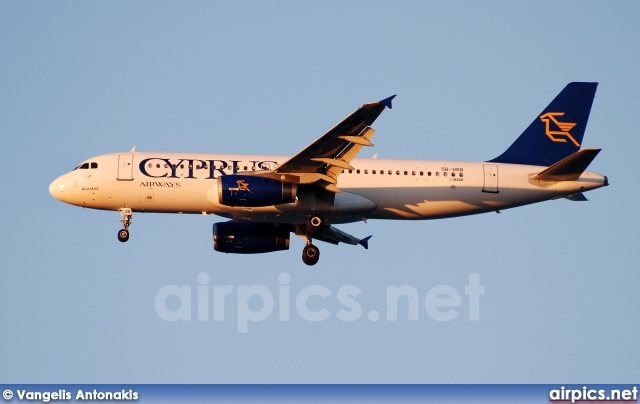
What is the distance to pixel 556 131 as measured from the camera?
6166 cm

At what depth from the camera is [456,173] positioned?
59219 millimetres

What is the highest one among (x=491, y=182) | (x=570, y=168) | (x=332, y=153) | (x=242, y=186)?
(x=332, y=153)

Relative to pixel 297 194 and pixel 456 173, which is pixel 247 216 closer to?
pixel 297 194

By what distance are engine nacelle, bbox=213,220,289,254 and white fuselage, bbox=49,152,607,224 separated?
298 centimetres

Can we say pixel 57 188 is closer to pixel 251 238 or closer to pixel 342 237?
pixel 251 238

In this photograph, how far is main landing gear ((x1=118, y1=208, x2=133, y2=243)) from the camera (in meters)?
58.9

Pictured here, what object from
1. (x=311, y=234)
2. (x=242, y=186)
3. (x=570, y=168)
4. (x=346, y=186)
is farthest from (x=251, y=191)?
(x=570, y=168)

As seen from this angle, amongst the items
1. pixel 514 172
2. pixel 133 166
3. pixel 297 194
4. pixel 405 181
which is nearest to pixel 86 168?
pixel 133 166

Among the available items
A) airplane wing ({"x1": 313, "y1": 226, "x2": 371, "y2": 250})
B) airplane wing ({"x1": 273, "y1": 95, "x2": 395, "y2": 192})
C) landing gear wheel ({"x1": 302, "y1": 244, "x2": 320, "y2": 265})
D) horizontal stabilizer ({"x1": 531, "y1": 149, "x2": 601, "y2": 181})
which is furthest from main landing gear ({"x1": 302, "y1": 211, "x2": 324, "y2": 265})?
horizontal stabilizer ({"x1": 531, "y1": 149, "x2": 601, "y2": 181})

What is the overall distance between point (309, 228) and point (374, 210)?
11.2ft

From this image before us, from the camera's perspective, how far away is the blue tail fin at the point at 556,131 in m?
61.2

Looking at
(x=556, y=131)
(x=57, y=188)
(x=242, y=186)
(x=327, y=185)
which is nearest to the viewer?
(x=242, y=186)

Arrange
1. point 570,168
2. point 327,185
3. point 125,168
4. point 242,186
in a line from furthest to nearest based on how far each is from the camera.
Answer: point 125,168 < point 570,168 < point 327,185 < point 242,186

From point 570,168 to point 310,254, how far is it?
1215 cm
